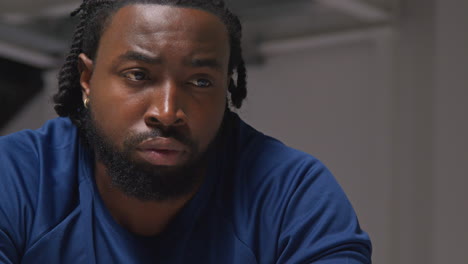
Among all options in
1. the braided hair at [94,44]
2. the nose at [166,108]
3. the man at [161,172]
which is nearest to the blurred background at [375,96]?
the braided hair at [94,44]

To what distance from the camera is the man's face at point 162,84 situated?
3.60ft

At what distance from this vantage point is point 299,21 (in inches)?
124

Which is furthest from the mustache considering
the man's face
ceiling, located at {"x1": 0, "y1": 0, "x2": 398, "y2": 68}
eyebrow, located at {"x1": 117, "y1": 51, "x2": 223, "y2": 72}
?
ceiling, located at {"x1": 0, "y1": 0, "x2": 398, "y2": 68}

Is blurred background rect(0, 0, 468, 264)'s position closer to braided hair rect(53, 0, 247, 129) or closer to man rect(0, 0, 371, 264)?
braided hair rect(53, 0, 247, 129)

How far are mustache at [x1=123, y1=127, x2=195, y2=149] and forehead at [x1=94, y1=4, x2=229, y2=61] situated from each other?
124mm

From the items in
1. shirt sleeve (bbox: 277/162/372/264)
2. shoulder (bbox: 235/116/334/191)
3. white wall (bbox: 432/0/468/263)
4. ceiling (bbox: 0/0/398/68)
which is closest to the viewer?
shirt sleeve (bbox: 277/162/372/264)

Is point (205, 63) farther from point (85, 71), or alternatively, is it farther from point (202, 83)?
point (85, 71)

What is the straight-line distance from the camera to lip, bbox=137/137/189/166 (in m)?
1.10

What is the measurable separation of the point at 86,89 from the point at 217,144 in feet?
0.78

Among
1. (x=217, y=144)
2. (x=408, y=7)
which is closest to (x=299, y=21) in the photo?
(x=408, y=7)

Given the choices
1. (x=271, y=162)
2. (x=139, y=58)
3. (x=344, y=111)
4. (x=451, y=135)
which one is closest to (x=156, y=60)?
(x=139, y=58)

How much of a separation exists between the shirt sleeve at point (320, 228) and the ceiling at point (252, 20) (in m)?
1.71

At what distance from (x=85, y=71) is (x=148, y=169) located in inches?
9.1

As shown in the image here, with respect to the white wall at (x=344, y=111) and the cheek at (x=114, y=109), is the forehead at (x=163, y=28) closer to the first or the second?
the cheek at (x=114, y=109)
